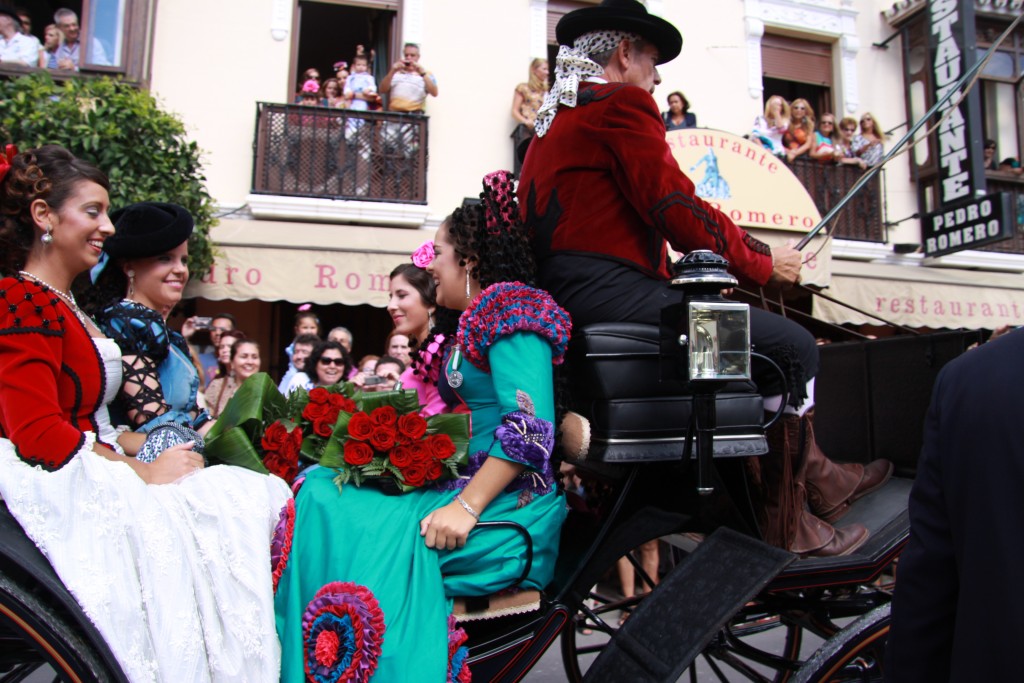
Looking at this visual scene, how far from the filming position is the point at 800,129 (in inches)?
408

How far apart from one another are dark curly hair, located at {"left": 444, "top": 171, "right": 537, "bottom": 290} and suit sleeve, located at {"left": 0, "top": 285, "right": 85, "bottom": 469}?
3.54ft

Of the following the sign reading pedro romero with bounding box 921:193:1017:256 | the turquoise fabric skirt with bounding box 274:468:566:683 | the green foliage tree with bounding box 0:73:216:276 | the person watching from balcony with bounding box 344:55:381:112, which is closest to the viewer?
the turquoise fabric skirt with bounding box 274:468:566:683

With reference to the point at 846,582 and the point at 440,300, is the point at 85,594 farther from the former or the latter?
the point at 846,582

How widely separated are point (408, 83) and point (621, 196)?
755 cm

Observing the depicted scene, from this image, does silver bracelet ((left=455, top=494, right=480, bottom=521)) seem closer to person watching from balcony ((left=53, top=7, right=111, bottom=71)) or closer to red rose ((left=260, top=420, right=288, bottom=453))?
red rose ((left=260, top=420, right=288, bottom=453))

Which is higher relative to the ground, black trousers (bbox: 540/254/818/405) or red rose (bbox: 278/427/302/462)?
black trousers (bbox: 540/254/818/405)

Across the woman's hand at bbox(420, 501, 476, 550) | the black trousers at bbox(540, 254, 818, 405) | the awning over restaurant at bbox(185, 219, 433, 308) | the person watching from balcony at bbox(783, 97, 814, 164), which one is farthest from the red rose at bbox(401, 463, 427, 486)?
the person watching from balcony at bbox(783, 97, 814, 164)

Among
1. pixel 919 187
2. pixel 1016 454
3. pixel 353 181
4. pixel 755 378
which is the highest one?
pixel 919 187

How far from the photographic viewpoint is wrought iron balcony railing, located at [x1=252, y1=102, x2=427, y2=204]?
8.90 metres

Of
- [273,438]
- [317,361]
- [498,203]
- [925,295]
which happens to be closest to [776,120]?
[925,295]

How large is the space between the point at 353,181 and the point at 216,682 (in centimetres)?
803

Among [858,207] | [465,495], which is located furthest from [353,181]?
[465,495]

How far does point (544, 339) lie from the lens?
77.6 inches

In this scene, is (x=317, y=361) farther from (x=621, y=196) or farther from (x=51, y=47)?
(x=51, y=47)
